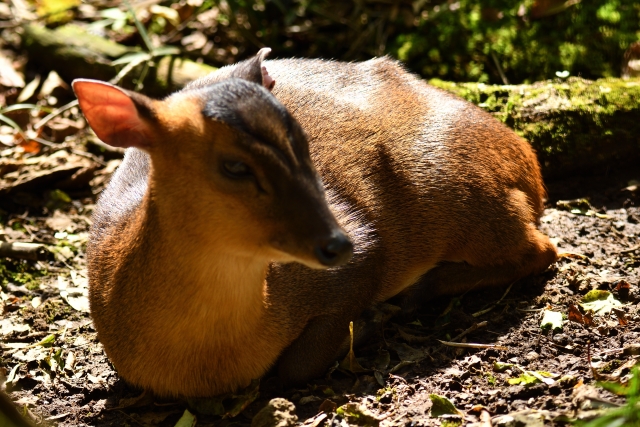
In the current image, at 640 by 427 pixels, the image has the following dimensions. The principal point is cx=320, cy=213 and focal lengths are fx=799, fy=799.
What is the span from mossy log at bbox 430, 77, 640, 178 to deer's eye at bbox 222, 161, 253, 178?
3029 millimetres

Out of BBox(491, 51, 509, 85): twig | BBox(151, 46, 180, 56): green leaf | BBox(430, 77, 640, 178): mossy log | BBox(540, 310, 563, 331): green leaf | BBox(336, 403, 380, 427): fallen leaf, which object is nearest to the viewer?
BBox(336, 403, 380, 427): fallen leaf

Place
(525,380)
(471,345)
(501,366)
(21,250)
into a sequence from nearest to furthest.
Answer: (525,380) → (501,366) → (471,345) → (21,250)

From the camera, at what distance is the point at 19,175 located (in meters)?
6.08

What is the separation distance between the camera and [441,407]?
3.80 meters

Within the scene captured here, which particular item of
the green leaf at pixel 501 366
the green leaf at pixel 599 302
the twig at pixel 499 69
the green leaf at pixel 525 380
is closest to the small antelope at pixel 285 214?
the green leaf at pixel 599 302

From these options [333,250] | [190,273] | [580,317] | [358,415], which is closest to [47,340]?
[190,273]

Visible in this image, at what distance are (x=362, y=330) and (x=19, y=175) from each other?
3117 mm

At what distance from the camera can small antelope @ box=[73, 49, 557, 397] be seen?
3357mm

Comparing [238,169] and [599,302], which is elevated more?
[238,169]

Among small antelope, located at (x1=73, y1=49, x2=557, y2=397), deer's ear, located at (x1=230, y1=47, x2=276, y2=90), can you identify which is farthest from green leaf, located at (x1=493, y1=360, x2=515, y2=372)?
deer's ear, located at (x1=230, y1=47, x2=276, y2=90)

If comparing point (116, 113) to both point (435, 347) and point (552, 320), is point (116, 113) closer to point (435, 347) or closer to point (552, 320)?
point (435, 347)

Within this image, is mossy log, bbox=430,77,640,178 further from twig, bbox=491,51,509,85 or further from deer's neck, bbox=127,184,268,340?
deer's neck, bbox=127,184,268,340

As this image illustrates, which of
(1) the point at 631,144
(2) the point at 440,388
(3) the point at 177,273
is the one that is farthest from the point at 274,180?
(1) the point at 631,144

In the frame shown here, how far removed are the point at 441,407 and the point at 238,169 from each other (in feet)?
4.97
